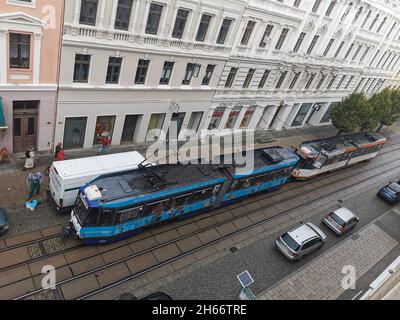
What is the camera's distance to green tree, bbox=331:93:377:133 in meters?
37.8

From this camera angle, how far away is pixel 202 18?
25266 millimetres

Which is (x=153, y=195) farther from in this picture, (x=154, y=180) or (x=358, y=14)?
(x=358, y=14)

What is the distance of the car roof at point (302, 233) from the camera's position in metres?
20.5

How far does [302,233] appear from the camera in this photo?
21.0 meters

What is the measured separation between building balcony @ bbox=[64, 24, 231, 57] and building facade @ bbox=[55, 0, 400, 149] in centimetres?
6

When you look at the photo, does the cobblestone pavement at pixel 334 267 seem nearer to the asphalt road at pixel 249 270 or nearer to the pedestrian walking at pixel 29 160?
the asphalt road at pixel 249 270

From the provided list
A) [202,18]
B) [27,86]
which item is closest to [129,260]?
[27,86]

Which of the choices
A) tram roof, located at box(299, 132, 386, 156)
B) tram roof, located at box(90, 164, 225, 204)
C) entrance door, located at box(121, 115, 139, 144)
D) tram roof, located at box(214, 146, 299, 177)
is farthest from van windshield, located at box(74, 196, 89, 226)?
tram roof, located at box(299, 132, 386, 156)

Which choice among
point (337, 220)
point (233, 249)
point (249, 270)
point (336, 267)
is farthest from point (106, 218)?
point (337, 220)

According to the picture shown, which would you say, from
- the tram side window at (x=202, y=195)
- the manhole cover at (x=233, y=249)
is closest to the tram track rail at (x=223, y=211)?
the tram side window at (x=202, y=195)

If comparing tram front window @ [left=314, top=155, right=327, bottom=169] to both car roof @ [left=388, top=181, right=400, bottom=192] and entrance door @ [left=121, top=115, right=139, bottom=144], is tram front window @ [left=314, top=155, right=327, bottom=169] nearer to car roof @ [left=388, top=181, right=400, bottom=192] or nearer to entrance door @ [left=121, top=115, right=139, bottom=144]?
car roof @ [left=388, top=181, right=400, bottom=192]

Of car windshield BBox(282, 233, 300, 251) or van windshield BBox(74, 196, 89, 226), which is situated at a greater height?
van windshield BBox(74, 196, 89, 226)

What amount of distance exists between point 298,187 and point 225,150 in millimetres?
7739

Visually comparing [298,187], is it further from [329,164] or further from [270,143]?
[270,143]
